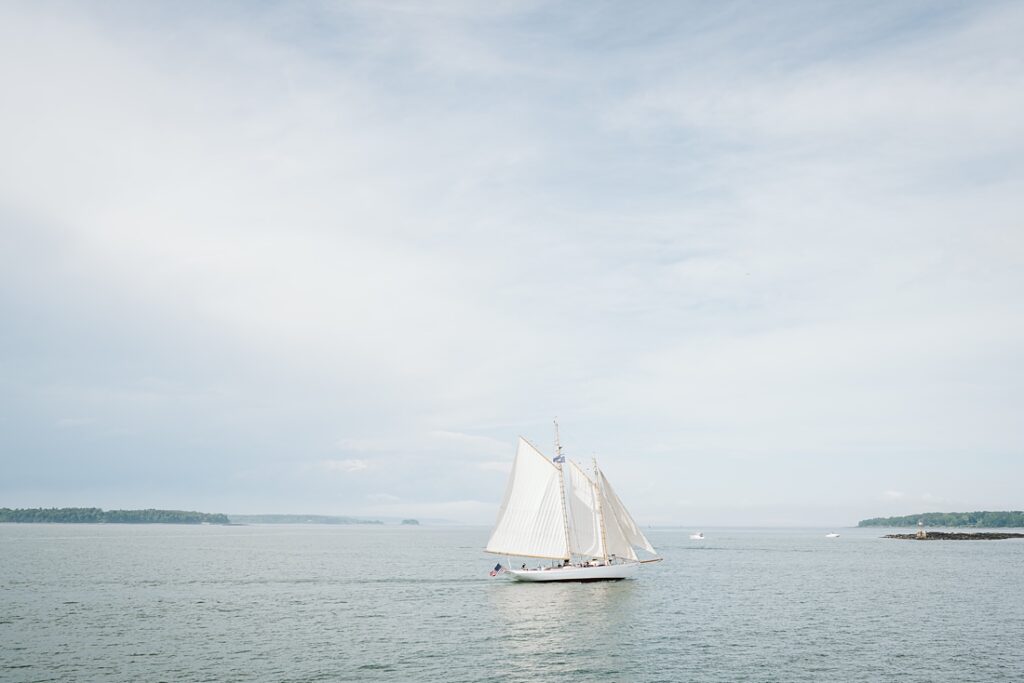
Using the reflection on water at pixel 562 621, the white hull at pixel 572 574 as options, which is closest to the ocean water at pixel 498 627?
the reflection on water at pixel 562 621

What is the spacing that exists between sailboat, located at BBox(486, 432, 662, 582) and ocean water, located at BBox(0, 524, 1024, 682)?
14.2ft

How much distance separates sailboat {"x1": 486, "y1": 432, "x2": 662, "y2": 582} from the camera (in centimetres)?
10025

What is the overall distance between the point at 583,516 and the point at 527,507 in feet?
27.5

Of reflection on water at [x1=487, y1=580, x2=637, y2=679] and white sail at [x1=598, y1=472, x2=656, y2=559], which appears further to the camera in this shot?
white sail at [x1=598, y1=472, x2=656, y2=559]

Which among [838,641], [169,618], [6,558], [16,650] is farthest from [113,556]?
[838,641]

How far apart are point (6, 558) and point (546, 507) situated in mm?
105484

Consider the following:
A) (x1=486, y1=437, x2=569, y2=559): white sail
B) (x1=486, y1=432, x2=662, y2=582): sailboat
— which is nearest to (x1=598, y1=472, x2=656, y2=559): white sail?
(x1=486, y1=432, x2=662, y2=582): sailboat

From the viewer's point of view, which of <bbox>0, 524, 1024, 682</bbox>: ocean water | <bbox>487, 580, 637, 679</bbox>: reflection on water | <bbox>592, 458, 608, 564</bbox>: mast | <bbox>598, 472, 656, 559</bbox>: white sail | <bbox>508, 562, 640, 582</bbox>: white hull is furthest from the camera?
<bbox>598, 472, 656, 559</bbox>: white sail

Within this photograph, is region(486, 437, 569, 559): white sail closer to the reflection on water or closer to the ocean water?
the reflection on water

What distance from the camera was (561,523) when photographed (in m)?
102

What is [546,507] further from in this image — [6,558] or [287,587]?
[6,558]

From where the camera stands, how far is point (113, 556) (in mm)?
152375

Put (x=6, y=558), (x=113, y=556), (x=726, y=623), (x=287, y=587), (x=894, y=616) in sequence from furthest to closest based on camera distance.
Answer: (x=113, y=556) < (x=6, y=558) < (x=287, y=587) < (x=894, y=616) < (x=726, y=623)

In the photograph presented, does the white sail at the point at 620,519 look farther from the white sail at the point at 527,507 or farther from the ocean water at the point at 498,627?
→ the white sail at the point at 527,507
